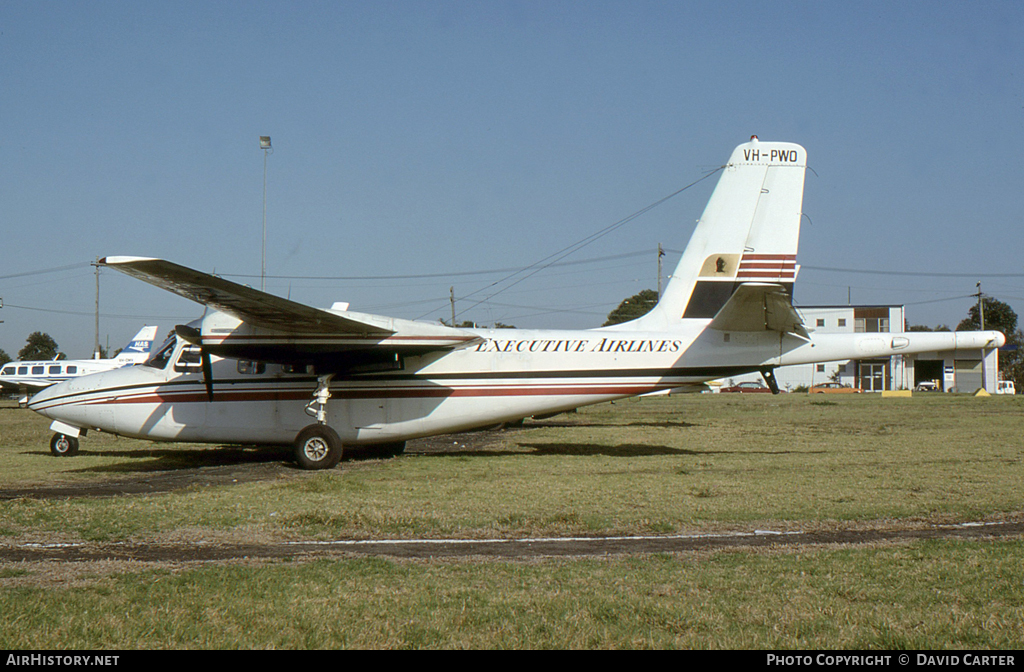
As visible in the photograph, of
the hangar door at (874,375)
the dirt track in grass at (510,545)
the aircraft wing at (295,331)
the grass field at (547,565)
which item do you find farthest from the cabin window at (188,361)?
the hangar door at (874,375)

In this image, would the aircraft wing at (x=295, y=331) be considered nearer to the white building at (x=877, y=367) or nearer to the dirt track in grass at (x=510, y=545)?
the dirt track in grass at (x=510, y=545)

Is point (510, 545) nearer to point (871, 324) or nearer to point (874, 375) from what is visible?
point (874, 375)

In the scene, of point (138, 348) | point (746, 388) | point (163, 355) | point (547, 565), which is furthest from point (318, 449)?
point (746, 388)

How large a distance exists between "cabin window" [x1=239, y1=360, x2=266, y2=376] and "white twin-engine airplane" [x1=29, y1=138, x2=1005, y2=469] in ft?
0.09

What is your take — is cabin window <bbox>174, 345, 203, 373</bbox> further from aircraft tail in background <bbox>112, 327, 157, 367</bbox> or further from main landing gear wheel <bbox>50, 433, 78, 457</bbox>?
aircraft tail in background <bbox>112, 327, 157, 367</bbox>

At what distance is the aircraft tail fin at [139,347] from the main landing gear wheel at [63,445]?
3146 cm

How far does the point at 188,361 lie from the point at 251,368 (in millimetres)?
1469

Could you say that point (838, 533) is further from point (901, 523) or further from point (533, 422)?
point (533, 422)

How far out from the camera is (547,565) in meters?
6.80

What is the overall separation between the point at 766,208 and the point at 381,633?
44.0 feet

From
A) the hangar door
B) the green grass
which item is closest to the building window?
the hangar door

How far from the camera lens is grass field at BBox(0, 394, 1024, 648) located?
4.91m
